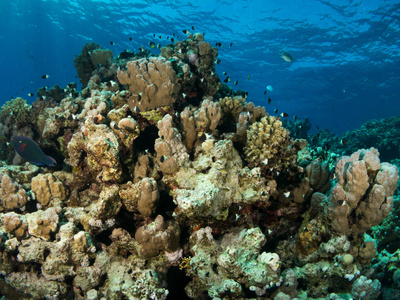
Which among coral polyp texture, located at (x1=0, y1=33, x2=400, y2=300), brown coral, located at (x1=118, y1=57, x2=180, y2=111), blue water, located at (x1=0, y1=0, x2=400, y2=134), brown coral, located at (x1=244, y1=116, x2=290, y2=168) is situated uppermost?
blue water, located at (x1=0, y1=0, x2=400, y2=134)

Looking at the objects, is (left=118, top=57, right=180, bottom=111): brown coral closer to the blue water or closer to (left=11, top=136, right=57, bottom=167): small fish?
(left=11, top=136, right=57, bottom=167): small fish

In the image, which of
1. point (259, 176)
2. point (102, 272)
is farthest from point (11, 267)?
point (259, 176)

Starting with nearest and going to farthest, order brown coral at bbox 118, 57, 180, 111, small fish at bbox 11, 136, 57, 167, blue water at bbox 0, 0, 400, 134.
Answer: small fish at bbox 11, 136, 57, 167 < brown coral at bbox 118, 57, 180, 111 < blue water at bbox 0, 0, 400, 134

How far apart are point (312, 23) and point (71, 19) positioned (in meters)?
38.9

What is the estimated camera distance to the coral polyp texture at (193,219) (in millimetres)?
3260

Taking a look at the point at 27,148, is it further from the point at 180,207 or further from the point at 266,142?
the point at 266,142

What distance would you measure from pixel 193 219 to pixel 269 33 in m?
33.7

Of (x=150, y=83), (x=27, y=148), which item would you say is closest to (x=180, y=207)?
(x=27, y=148)

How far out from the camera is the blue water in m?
25.5

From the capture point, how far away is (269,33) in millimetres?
30344

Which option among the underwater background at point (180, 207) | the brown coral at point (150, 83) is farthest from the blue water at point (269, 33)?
the underwater background at point (180, 207)

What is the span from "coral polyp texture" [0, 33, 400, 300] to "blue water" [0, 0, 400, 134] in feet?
49.9

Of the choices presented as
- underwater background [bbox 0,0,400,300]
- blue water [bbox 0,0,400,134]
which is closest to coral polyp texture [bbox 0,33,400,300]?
underwater background [bbox 0,0,400,300]

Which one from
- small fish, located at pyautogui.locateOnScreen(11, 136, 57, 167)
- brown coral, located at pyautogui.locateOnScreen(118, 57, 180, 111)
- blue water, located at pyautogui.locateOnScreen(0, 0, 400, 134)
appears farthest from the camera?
blue water, located at pyautogui.locateOnScreen(0, 0, 400, 134)
